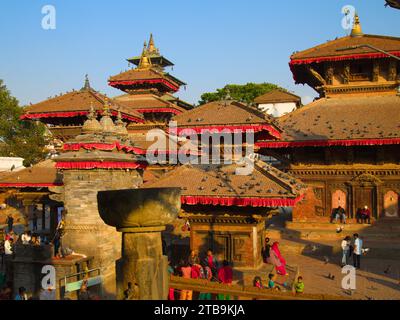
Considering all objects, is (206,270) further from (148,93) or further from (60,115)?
(148,93)

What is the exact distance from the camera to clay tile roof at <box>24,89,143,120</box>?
68.5 feet

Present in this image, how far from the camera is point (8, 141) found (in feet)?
149

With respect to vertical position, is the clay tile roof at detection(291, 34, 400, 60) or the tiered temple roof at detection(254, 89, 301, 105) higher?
the tiered temple roof at detection(254, 89, 301, 105)

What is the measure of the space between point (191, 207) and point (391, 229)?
40.9 feet

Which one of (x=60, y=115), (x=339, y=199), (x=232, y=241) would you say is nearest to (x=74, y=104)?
(x=60, y=115)

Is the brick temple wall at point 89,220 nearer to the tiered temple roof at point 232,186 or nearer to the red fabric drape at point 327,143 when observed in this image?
the tiered temple roof at point 232,186

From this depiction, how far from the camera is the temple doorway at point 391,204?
20.9 metres

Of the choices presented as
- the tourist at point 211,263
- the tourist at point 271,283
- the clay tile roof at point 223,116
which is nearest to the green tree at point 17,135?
the clay tile roof at point 223,116

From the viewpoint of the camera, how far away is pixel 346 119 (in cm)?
2244

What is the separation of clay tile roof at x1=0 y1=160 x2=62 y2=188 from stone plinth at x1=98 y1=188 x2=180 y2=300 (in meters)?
14.5

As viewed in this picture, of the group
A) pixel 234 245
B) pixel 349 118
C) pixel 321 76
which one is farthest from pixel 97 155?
pixel 321 76

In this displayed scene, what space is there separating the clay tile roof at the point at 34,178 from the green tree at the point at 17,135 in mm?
24922

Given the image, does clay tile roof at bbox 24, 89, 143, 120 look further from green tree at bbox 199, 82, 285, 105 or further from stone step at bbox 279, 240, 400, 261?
green tree at bbox 199, 82, 285, 105

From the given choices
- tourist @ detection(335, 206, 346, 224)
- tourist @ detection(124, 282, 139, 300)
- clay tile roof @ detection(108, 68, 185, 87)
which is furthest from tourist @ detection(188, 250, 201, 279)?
clay tile roof @ detection(108, 68, 185, 87)
